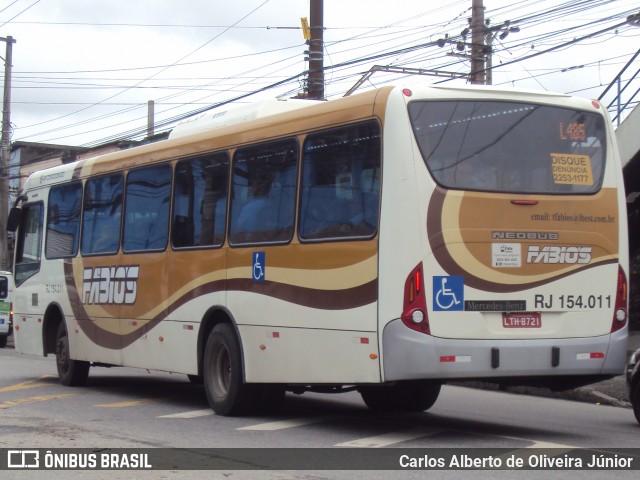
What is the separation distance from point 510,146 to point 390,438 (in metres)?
3.04

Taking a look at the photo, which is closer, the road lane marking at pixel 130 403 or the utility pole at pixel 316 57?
the road lane marking at pixel 130 403

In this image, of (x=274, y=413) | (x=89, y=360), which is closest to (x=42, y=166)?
(x=89, y=360)

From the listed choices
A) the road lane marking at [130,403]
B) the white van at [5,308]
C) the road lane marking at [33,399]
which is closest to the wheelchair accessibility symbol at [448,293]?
the road lane marking at [130,403]

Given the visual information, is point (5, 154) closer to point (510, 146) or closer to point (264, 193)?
point (264, 193)

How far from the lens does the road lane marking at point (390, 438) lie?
9781 mm

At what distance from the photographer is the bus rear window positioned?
9891mm

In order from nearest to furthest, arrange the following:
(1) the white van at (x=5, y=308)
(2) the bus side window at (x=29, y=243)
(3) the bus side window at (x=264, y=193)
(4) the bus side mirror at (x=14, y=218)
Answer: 1. (3) the bus side window at (x=264, y=193)
2. (2) the bus side window at (x=29, y=243)
3. (4) the bus side mirror at (x=14, y=218)
4. (1) the white van at (x=5, y=308)

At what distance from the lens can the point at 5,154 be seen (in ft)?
125

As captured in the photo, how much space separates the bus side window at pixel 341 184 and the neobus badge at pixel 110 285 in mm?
4010

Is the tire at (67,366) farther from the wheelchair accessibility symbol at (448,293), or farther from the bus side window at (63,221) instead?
the wheelchair accessibility symbol at (448,293)

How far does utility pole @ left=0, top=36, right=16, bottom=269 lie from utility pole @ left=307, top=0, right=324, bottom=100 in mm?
16926

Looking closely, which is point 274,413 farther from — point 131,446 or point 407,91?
point 407,91

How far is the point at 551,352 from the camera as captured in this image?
9984 millimetres

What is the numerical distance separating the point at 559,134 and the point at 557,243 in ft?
3.69
